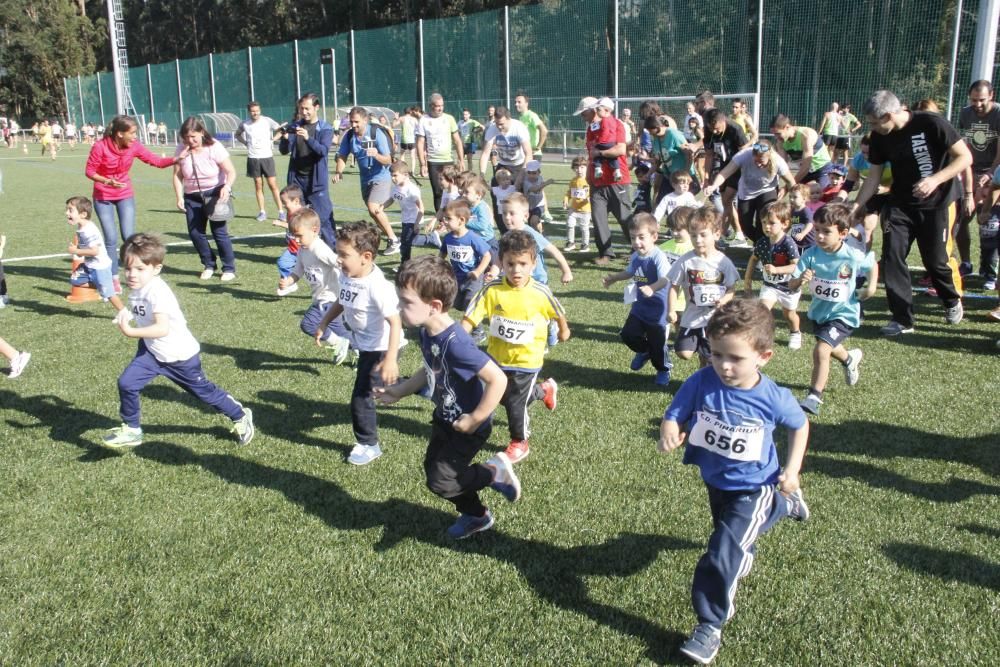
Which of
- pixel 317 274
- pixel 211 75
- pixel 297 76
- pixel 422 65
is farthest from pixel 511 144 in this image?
pixel 211 75

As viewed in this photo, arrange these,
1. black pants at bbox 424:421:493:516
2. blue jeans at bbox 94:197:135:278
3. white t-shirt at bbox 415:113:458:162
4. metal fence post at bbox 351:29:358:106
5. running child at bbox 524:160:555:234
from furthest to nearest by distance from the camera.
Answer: metal fence post at bbox 351:29:358:106, white t-shirt at bbox 415:113:458:162, running child at bbox 524:160:555:234, blue jeans at bbox 94:197:135:278, black pants at bbox 424:421:493:516

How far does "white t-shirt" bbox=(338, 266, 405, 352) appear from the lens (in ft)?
16.6

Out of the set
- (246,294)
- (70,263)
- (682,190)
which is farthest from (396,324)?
(70,263)

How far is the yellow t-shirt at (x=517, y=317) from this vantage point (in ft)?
16.7

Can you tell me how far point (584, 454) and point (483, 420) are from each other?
5.32ft

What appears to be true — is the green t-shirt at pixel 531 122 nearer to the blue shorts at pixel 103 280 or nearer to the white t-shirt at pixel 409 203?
the white t-shirt at pixel 409 203

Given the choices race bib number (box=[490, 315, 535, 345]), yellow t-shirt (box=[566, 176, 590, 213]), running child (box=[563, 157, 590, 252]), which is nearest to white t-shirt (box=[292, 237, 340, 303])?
race bib number (box=[490, 315, 535, 345])

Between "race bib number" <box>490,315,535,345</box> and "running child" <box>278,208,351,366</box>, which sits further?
"running child" <box>278,208,351,366</box>

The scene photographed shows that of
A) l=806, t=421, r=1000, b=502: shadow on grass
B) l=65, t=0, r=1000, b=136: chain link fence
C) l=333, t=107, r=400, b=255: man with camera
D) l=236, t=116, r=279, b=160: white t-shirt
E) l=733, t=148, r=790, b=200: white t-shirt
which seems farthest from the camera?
l=65, t=0, r=1000, b=136: chain link fence

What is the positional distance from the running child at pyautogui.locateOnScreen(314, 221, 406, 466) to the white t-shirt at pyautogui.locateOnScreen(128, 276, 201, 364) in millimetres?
1102

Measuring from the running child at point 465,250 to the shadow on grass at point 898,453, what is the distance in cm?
331

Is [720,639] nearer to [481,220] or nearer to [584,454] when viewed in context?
[584,454]

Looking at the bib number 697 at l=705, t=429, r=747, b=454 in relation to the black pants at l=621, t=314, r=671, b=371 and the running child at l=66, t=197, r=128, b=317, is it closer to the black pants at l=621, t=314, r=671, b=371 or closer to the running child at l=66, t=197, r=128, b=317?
the black pants at l=621, t=314, r=671, b=371

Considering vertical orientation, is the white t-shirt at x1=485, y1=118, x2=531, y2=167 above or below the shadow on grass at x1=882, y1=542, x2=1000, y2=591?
above
